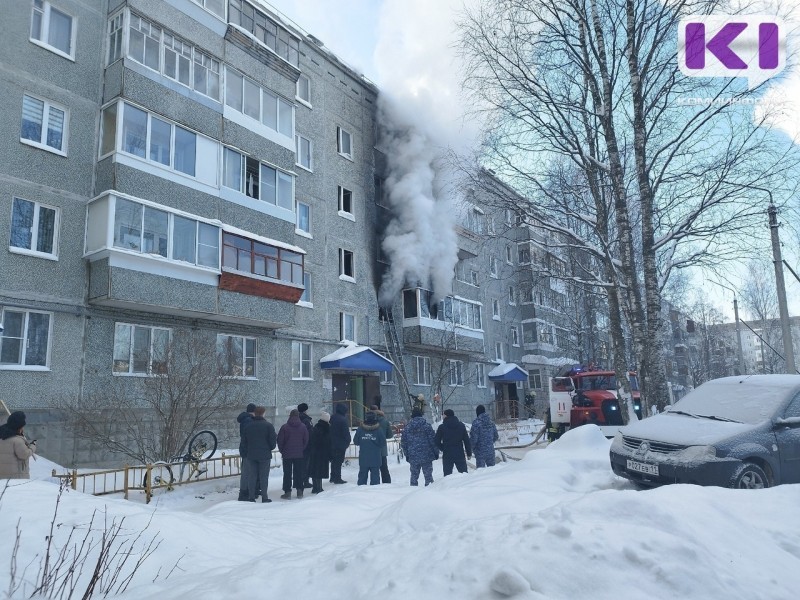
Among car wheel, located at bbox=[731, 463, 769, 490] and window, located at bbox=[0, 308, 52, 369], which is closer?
car wheel, located at bbox=[731, 463, 769, 490]

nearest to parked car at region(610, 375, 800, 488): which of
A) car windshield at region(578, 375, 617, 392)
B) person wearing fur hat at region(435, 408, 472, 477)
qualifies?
person wearing fur hat at region(435, 408, 472, 477)

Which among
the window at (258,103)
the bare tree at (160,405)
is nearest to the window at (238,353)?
the bare tree at (160,405)

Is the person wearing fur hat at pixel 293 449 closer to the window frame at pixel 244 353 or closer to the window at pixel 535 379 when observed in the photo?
the window frame at pixel 244 353

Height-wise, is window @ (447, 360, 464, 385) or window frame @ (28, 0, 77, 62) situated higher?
window frame @ (28, 0, 77, 62)

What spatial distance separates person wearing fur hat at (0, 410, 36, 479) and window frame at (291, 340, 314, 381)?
508 inches

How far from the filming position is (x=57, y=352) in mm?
13367

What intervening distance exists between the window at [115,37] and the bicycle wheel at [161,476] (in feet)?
36.8

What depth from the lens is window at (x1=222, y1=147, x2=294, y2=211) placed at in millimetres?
17656

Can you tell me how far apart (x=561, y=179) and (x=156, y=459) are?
40.6ft

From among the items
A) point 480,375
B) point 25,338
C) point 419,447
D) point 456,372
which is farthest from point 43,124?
point 480,375

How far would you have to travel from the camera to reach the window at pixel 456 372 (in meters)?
28.7

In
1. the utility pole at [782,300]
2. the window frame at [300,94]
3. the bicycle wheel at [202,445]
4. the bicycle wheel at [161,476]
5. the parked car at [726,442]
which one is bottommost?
the bicycle wheel at [161,476]

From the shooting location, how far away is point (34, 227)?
1357 cm

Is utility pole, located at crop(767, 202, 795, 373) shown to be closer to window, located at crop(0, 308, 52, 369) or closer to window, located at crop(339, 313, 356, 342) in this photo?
window, located at crop(339, 313, 356, 342)
